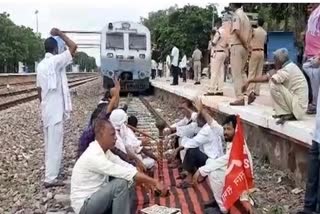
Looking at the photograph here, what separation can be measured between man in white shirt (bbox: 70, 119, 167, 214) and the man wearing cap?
7.36 ft

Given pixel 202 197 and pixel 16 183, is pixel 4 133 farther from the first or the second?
pixel 202 197

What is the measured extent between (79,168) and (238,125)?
1.32 m

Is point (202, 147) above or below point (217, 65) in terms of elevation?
below

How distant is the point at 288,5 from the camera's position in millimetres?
17250

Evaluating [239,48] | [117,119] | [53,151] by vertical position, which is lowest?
[53,151]

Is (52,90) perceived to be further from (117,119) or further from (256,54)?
(256,54)

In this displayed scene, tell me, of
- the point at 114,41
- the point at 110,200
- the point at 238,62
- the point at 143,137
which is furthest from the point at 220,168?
the point at 114,41

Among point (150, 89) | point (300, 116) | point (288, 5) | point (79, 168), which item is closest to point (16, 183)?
point (79, 168)

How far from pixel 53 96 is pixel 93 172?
2483mm

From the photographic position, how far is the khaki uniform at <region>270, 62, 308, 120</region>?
20.0 feet

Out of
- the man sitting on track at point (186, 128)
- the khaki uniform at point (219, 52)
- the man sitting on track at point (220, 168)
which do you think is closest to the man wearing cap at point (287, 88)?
the man sitting on track at point (186, 128)

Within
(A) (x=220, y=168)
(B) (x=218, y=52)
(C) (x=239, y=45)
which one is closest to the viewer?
(A) (x=220, y=168)

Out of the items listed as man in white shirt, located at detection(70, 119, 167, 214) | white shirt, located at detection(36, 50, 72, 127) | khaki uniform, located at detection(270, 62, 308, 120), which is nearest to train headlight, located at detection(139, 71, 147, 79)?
white shirt, located at detection(36, 50, 72, 127)

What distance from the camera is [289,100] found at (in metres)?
6.36
